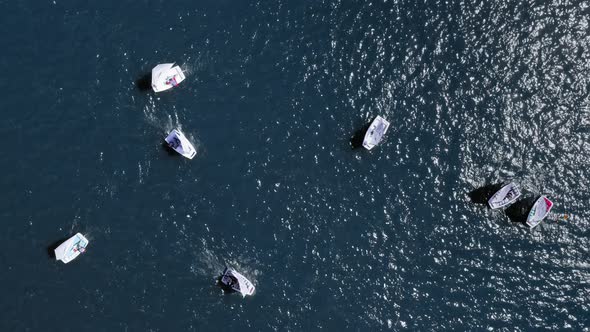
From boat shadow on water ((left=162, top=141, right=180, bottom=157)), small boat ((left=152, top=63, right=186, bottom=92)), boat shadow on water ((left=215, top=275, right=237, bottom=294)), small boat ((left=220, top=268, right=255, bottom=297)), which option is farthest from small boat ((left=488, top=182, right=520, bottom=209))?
small boat ((left=152, top=63, right=186, bottom=92))

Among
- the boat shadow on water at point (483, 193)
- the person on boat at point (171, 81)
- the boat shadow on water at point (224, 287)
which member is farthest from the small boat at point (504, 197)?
the person on boat at point (171, 81)

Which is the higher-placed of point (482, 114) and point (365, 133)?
point (482, 114)

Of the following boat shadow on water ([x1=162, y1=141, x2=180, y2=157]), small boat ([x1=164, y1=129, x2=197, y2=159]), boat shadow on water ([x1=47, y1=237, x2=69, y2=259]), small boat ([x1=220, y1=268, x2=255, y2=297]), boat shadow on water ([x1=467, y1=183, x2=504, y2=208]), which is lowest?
boat shadow on water ([x1=47, y1=237, x2=69, y2=259])

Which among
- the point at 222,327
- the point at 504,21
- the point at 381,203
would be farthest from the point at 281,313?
the point at 504,21

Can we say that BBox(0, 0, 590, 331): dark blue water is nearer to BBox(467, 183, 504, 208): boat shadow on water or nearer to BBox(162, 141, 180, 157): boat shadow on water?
BBox(467, 183, 504, 208): boat shadow on water

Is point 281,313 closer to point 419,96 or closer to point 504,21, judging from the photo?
point 419,96
